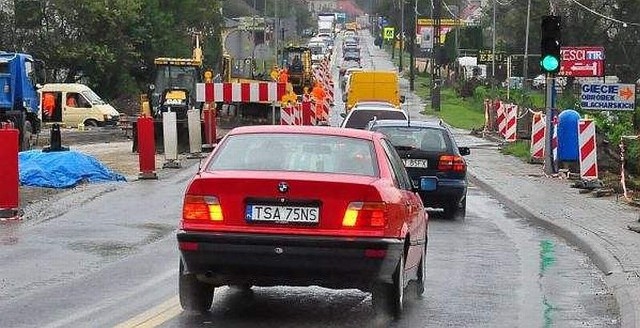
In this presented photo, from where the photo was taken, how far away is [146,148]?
25.0 m

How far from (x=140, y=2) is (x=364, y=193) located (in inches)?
2277

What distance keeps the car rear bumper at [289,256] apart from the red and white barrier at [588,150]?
16.2m

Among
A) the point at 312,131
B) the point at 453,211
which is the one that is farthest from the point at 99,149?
the point at 312,131

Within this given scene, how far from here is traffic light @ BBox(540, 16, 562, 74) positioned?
26.9m

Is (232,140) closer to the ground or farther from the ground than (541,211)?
farther from the ground

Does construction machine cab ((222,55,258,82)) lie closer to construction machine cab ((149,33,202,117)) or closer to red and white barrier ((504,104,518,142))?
construction machine cab ((149,33,202,117))

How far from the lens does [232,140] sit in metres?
10.7

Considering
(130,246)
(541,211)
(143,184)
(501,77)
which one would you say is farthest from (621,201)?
(501,77)

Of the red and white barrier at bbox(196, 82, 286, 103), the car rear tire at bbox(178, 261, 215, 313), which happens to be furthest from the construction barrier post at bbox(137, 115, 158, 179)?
the car rear tire at bbox(178, 261, 215, 313)

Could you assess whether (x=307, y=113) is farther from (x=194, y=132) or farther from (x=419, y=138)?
(x=419, y=138)

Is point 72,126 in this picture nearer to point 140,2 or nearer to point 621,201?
point 140,2

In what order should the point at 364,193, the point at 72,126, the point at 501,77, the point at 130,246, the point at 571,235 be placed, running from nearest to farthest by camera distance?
the point at 364,193 → the point at 130,246 → the point at 571,235 → the point at 72,126 → the point at 501,77

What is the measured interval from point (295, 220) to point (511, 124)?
3449 centimetres

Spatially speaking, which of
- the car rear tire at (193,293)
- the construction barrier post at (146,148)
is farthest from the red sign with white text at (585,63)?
the car rear tire at (193,293)
